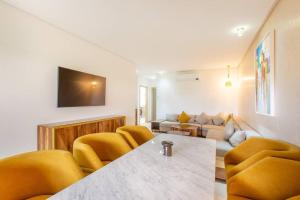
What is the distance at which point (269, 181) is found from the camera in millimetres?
1225

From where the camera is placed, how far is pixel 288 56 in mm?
1685

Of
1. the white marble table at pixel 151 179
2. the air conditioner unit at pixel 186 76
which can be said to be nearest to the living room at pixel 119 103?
the white marble table at pixel 151 179

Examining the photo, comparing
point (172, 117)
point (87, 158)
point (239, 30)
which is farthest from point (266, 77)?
point (172, 117)

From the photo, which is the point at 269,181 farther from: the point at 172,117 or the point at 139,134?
the point at 172,117

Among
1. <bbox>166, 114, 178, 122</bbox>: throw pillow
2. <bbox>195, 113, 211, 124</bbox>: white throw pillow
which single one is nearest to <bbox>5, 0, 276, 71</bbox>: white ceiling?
<bbox>195, 113, 211, 124</bbox>: white throw pillow

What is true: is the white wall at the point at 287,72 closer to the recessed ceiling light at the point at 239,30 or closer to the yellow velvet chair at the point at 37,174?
the recessed ceiling light at the point at 239,30

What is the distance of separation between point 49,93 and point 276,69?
11.4 feet

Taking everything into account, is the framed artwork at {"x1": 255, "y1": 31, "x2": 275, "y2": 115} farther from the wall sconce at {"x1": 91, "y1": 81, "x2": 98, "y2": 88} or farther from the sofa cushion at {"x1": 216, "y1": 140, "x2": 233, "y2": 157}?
the wall sconce at {"x1": 91, "y1": 81, "x2": 98, "y2": 88}

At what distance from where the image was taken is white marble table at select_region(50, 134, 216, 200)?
819 mm

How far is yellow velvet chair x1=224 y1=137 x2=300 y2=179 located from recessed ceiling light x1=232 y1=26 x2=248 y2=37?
1958mm

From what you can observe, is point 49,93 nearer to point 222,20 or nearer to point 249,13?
point 222,20

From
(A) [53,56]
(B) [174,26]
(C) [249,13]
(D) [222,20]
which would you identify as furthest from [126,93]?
(C) [249,13]

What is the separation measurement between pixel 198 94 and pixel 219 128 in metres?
2.14

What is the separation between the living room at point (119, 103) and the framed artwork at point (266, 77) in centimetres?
2
